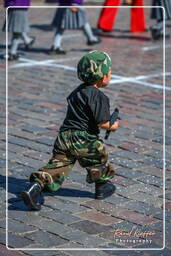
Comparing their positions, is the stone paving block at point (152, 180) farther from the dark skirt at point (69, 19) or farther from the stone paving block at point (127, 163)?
the dark skirt at point (69, 19)

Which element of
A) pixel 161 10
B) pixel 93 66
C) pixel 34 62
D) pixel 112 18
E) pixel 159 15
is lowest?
pixel 34 62

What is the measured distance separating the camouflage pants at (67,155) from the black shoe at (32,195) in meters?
0.07

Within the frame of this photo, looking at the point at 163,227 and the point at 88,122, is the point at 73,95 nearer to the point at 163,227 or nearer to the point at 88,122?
the point at 88,122

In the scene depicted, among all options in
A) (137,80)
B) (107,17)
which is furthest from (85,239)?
(107,17)

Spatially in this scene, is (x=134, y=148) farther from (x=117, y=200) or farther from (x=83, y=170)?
(x=117, y=200)

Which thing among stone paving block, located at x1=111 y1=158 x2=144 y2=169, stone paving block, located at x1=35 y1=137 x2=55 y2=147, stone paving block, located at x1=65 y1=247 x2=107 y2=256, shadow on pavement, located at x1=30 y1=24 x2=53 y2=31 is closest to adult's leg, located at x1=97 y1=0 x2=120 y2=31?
shadow on pavement, located at x1=30 y1=24 x2=53 y2=31

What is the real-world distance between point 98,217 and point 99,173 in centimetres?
34

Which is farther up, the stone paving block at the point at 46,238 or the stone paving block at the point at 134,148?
the stone paving block at the point at 46,238

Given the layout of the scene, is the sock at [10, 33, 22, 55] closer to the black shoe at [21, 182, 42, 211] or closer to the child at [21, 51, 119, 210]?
the child at [21, 51, 119, 210]

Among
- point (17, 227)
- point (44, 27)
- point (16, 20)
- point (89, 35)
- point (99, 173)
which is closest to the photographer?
point (17, 227)

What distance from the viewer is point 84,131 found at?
17.1 feet

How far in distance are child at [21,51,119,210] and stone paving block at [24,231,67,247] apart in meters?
0.32

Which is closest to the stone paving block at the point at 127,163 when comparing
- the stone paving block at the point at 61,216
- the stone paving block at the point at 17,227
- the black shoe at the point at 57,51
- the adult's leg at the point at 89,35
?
the stone paving block at the point at 61,216

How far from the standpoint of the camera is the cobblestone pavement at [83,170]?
15.8 feet
